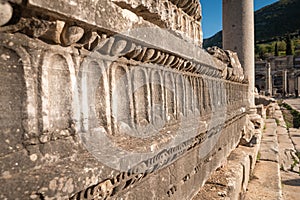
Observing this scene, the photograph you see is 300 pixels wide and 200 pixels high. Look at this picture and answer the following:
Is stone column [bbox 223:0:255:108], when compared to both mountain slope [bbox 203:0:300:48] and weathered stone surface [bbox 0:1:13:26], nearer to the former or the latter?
weathered stone surface [bbox 0:1:13:26]

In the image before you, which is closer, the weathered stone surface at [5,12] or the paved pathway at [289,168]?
the weathered stone surface at [5,12]

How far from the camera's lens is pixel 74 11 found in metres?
1.02

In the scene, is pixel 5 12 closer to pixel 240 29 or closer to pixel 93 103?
pixel 93 103

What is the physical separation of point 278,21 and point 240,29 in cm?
9459

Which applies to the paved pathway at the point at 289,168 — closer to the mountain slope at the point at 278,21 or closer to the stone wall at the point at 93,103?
the stone wall at the point at 93,103

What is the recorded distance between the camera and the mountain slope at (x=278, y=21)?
8719 centimetres

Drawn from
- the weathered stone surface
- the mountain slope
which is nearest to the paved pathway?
the weathered stone surface

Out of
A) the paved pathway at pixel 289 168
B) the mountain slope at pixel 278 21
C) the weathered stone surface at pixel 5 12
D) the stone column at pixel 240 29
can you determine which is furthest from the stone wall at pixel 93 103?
the mountain slope at pixel 278 21

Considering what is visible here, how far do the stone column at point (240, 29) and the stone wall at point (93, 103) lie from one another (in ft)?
37.9

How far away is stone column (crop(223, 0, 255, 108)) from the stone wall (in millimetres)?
11544

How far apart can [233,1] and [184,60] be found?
12.0m

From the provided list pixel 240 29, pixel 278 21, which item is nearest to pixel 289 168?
pixel 240 29

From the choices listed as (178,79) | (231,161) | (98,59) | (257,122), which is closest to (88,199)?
(98,59)

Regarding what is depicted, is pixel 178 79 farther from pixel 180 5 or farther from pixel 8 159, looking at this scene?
pixel 8 159
